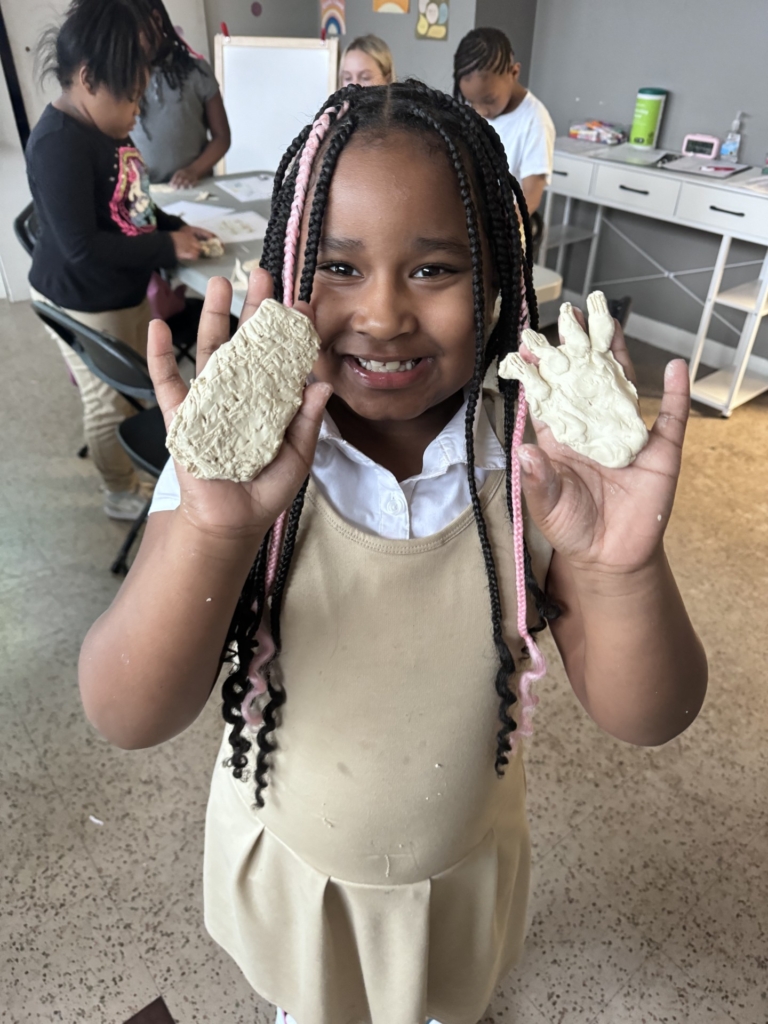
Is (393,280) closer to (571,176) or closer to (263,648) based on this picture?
(263,648)

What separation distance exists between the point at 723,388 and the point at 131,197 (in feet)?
8.12

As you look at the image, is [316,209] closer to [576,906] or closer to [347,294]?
[347,294]

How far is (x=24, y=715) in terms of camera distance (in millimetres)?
1713

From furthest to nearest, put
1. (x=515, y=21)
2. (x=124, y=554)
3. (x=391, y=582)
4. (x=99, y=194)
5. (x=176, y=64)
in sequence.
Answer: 1. (x=515, y=21)
2. (x=176, y=64)
3. (x=124, y=554)
4. (x=99, y=194)
5. (x=391, y=582)

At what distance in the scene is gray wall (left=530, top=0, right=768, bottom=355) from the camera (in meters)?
3.02

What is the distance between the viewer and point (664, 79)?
3260 millimetres

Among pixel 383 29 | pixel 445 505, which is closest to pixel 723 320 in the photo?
pixel 383 29

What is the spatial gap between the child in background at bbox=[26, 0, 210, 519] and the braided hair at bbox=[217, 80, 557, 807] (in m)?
1.24

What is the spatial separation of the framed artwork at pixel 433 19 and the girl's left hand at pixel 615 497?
364 cm

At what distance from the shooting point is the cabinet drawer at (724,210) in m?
2.78

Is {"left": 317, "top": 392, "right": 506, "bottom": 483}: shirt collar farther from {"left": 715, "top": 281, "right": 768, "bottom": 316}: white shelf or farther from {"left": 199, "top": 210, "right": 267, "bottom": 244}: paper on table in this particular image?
{"left": 715, "top": 281, "right": 768, "bottom": 316}: white shelf

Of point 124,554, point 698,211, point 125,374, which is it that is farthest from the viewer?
point 698,211

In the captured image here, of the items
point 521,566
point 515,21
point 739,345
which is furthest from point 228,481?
point 515,21

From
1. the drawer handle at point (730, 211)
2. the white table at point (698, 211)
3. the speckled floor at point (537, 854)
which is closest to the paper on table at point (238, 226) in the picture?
the speckled floor at point (537, 854)
